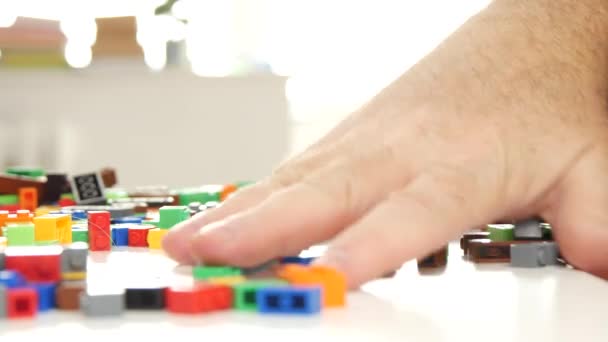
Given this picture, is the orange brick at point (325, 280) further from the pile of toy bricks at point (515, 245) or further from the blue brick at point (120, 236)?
the blue brick at point (120, 236)

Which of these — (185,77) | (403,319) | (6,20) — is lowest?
(403,319)

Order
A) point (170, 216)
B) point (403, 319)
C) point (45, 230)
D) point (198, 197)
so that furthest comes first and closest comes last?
point (198, 197)
point (170, 216)
point (45, 230)
point (403, 319)

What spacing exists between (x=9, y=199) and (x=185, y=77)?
2128mm

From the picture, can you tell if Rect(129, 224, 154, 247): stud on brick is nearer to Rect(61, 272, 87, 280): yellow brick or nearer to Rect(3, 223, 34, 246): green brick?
Rect(3, 223, 34, 246): green brick

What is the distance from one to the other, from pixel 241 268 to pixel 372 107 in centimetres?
29

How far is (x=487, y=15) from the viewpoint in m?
0.93

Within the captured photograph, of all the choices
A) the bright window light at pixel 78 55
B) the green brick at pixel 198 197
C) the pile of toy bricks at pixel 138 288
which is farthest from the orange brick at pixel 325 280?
the bright window light at pixel 78 55

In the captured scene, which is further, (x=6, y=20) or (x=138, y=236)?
(x=6, y=20)

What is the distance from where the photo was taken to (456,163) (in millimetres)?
763

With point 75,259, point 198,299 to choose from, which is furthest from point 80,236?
point 198,299

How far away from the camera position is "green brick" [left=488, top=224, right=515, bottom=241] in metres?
0.82

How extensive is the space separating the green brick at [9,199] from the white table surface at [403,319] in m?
0.59

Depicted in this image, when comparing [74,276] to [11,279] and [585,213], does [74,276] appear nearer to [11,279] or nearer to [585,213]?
[11,279]

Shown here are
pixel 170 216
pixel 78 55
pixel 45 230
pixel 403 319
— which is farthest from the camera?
pixel 78 55
